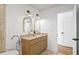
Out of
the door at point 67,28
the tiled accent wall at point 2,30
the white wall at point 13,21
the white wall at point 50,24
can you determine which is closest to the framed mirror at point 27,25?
the white wall at point 13,21

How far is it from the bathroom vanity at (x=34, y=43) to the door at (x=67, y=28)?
0.25 metres

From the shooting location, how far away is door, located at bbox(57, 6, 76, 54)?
1.31 meters

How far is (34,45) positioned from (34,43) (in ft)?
0.12

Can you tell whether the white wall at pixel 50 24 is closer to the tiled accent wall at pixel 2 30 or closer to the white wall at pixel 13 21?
the white wall at pixel 13 21

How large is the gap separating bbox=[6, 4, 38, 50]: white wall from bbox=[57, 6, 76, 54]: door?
0.58 meters

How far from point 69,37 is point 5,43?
965mm

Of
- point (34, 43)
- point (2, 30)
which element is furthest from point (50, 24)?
point (2, 30)

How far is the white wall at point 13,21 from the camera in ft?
3.99

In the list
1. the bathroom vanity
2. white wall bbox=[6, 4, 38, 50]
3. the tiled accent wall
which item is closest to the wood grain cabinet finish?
the bathroom vanity

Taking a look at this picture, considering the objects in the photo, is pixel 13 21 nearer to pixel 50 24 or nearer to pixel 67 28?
pixel 50 24

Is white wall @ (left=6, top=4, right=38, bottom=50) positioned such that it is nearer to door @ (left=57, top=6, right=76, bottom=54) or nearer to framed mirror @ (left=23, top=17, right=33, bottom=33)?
framed mirror @ (left=23, top=17, right=33, bottom=33)

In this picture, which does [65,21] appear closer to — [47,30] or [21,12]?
[47,30]

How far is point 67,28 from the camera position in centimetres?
135
